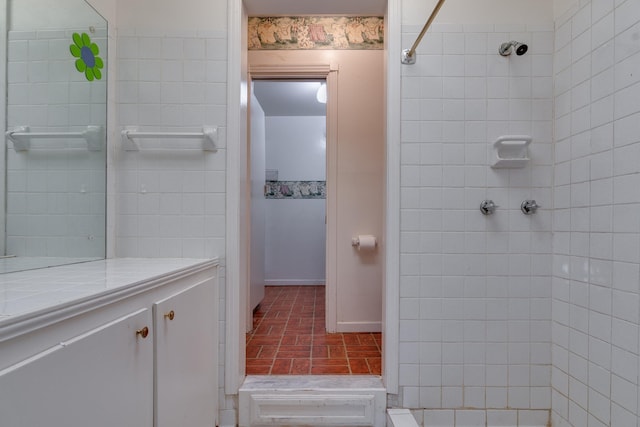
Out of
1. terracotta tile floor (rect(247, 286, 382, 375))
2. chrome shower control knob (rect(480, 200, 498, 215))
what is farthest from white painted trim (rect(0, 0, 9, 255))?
chrome shower control knob (rect(480, 200, 498, 215))

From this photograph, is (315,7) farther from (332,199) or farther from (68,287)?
(68,287)

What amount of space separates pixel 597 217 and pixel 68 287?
1818 mm

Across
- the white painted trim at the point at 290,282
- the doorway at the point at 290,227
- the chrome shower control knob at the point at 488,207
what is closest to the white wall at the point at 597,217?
the chrome shower control knob at the point at 488,207

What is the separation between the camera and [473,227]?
5.36 feet

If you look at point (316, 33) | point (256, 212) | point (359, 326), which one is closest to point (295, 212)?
point (256, 212)

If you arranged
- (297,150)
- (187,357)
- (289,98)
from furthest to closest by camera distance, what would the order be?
1. (297,150)
2. (289,98)
3. (187,357)

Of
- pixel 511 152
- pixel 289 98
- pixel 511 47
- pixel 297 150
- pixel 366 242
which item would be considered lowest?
pixel 366 242

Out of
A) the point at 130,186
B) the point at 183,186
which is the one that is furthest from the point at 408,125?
the point at 130,186

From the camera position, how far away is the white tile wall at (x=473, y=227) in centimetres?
163

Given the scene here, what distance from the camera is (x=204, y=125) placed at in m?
1.64

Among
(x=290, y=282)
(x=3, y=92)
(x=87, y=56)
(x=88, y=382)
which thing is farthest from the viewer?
(x=290, y=282)

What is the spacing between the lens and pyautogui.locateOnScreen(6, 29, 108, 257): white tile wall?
4.02ft

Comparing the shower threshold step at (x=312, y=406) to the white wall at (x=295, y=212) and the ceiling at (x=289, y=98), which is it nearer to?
the ceiling at (x=289, y=98)

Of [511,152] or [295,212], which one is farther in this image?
[295,212]
